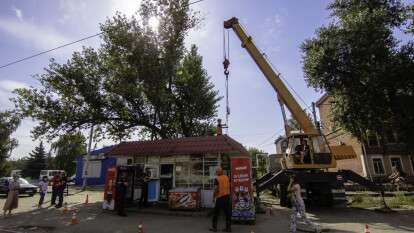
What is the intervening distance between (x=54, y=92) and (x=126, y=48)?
6.56m

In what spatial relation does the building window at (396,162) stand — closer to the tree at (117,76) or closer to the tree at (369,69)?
the tree at (369,69)

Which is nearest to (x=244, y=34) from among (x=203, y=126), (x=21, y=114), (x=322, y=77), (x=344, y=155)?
(x=322, y=77)

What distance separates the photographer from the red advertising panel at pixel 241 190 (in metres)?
11.1

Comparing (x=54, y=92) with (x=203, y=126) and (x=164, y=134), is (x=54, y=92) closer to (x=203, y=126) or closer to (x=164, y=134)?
(x=164, y=134)

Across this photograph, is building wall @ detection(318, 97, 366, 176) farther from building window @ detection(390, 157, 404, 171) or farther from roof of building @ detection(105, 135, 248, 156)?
roof of building @ detection(105, 135, 248, 156)

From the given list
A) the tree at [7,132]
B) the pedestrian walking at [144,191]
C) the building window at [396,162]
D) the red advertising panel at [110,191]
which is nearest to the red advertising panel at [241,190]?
the pedestrian walking at [144,191]

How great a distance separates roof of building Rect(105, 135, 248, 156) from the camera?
1412 cm

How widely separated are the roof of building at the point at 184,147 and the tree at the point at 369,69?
9.44 m

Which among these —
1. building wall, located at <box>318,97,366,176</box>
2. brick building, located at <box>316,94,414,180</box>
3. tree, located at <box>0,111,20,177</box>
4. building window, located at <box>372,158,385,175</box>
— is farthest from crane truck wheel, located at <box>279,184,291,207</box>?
tree, located at <box>0,111,20,177</box>

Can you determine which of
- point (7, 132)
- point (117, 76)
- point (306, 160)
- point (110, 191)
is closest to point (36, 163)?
point (7, 132)

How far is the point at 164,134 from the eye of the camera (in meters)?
24.8

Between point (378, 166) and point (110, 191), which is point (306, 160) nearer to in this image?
point (110, 191)

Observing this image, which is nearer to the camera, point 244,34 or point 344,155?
point 244,34

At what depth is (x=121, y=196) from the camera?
13289 millimetres
